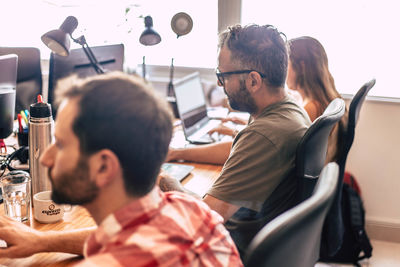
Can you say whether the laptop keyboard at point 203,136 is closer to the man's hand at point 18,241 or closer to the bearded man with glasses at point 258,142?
the bearded man with glasses at point 258,142

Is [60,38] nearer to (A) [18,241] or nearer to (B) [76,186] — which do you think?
(A) [18,241]

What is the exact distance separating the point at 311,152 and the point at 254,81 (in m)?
0.40

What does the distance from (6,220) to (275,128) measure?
30.6 inches

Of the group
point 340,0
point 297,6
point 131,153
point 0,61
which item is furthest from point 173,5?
point 131,153

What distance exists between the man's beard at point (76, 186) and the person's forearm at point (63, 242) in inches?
12.4

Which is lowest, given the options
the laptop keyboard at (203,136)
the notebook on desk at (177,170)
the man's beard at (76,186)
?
the laptop keyboard at (203,136)

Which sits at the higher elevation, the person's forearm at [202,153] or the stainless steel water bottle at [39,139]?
the stainless steel water bottle at [39,139]

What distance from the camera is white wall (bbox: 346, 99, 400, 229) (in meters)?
2.61

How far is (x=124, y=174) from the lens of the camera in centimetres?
68

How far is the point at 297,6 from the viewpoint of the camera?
2.84m

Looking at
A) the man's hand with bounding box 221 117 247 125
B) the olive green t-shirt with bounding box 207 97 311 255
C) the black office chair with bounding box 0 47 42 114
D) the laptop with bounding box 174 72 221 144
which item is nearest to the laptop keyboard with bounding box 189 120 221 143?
the laptop with bounding box 174 72 221 144

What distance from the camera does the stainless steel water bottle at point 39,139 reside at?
46.5 inches

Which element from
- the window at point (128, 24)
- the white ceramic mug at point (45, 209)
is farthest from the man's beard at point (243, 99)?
the window at point (128, 24)

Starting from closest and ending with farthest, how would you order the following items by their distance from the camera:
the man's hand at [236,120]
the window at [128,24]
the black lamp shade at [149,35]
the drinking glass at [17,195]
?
the drinking glass at [17,195], the black lamp shade at [149,35], the man's hand at [236,120], the window at [128,24]
